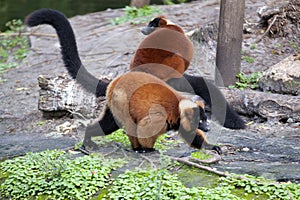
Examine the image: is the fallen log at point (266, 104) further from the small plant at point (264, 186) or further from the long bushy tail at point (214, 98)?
the small plant at point (264, 186)

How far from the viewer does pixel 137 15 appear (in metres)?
10.9

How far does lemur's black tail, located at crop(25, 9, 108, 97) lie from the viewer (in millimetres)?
4891

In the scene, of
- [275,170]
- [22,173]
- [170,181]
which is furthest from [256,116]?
[22,173]

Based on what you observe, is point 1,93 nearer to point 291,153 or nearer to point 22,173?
point 22,173

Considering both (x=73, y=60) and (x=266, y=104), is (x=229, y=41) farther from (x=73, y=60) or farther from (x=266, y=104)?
(x=73, y=60)

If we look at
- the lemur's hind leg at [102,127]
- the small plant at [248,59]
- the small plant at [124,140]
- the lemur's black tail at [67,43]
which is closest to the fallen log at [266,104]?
the small plant at [124,140]

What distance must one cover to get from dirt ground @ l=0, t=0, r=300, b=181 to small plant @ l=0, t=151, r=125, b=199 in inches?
25.3

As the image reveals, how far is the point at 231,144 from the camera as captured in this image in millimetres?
5125

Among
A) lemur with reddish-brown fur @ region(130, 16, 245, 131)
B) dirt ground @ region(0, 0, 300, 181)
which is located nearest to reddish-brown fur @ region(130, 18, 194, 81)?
lemur with reddish-brown fur @ region(130, 16, 245, 131)

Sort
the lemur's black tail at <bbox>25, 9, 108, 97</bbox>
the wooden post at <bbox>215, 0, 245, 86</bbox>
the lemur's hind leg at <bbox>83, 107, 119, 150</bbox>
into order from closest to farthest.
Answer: the lemur's hind leg at <bbox>83, 107, 119, 150</bbox> → the lemur's black tail at <bbox>25, 9, 108, 97</bbox> → the wooden post at <bbox>215, 0, 245, 86</bbox>

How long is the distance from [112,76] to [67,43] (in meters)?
1.98

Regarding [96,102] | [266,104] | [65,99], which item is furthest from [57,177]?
[266,104]

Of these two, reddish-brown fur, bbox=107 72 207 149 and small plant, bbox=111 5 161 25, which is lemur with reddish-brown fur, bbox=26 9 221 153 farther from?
small plant, bbox=111 5 161 25

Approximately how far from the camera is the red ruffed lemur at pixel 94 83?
473 cm
